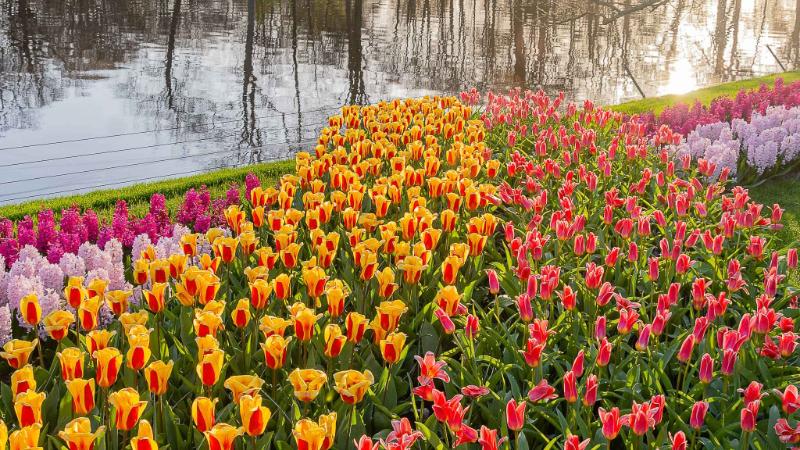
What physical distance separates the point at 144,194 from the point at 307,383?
572 centimetres

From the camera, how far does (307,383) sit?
2.55m

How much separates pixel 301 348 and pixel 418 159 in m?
3.23

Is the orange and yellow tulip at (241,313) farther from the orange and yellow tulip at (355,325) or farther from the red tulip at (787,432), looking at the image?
the red tulip at (787,432)

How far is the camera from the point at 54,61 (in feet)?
59.2

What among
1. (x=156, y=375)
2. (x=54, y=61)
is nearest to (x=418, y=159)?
(x=156, y=375)

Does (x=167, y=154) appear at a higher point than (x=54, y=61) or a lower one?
lower

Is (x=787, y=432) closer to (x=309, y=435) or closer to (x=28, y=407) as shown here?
(x=309, y=435)

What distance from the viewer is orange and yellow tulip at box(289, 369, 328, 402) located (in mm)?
2477

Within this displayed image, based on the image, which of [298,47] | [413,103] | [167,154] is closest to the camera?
[413,103]

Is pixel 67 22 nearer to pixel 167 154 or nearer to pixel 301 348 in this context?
pixel 167 154

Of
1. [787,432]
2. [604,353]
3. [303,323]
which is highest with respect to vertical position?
[303,323]

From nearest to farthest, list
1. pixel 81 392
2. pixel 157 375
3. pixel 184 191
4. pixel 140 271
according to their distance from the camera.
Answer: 1. pixel 81 392
2. pixel 157 375
3. pixel 140 271
4. pixel 184 191

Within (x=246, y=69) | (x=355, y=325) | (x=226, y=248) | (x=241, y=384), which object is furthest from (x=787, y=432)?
(x=246, y=69)

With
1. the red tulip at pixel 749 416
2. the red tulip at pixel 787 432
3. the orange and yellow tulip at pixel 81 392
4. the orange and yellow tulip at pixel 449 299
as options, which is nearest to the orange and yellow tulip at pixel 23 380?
the orange and yellow tulip at pixel 81 392
